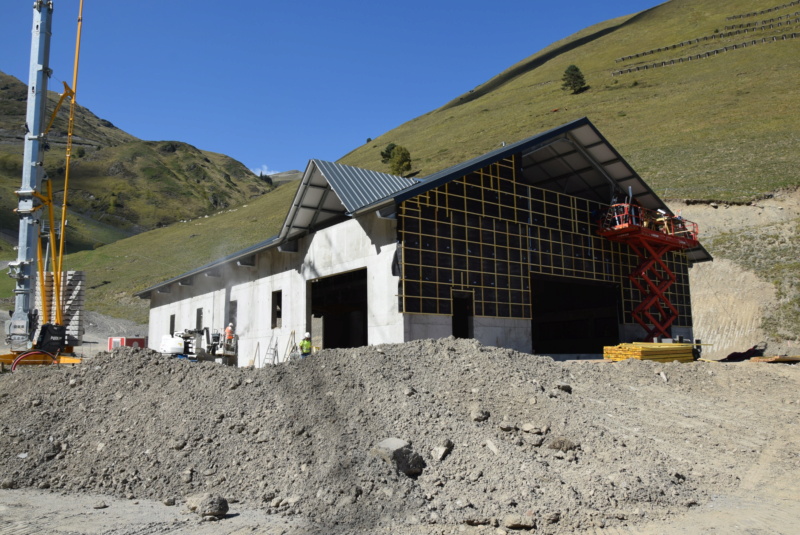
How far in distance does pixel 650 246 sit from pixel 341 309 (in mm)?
15424

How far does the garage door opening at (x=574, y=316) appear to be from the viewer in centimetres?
2962

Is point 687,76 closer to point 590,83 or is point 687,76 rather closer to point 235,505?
point 590,83

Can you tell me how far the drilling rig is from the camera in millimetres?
20672

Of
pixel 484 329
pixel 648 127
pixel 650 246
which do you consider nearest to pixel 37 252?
pixel 484 329

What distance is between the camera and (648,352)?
70.7ft

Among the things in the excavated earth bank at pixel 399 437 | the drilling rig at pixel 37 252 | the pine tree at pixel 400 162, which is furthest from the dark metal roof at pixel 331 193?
the pine tree at pixel 400 162

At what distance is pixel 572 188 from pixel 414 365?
56.1 feet

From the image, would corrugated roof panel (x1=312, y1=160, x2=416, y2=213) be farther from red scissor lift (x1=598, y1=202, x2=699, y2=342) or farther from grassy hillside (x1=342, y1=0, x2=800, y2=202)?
grassy hillside (x1=342, y1=0, x2=800, y2=202)

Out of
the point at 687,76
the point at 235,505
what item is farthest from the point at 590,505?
the point at 687,76

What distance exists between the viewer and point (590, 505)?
914 centimetres

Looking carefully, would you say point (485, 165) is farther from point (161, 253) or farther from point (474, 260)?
point (161, 253)

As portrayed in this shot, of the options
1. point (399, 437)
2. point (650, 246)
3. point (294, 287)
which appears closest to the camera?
point (399, 437)

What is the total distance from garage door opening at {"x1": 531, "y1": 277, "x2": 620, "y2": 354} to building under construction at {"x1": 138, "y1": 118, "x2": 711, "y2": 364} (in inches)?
3.4

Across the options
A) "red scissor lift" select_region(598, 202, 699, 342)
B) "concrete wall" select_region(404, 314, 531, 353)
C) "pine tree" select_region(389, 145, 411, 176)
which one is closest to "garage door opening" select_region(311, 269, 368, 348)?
"concrete wall" select_region(404, 314, 531, 353)
